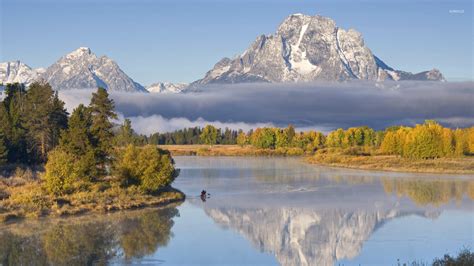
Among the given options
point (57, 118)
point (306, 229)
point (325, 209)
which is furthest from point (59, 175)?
point (57, 118)

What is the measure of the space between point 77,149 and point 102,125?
215 inches

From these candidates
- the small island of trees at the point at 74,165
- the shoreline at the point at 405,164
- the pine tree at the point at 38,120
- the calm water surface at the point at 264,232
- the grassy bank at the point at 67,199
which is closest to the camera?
the calm water surface at the point at 264,232

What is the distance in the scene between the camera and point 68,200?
5722 cm

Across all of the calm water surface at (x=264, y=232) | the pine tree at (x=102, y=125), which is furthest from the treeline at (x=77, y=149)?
the calm water surface at (x=264, y=232)

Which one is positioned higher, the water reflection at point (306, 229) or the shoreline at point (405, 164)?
the shoreline at point (405, 164)

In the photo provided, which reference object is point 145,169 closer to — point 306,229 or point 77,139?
point 77,139

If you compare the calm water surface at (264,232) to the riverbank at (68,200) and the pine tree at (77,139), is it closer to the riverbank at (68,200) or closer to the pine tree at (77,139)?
the riverbank at (68,200)

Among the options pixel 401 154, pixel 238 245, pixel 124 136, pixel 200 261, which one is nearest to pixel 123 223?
pixel 238 245

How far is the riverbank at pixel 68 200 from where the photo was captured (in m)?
52.3

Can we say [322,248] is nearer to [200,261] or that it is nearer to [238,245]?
[238,245]

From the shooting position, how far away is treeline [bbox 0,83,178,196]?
2394 inches

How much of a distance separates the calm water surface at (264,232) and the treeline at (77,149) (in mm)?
6102

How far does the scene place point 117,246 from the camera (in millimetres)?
40719

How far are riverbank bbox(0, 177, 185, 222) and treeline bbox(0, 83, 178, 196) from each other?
4.07ft
